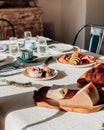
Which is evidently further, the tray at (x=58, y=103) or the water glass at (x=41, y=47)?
the water glass at (x=41, y=47)

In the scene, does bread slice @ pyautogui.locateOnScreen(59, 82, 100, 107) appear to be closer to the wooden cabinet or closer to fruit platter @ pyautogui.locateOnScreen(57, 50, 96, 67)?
fruit platter @ pyautogui.locateOnScreen(57, 50, 96, 67)

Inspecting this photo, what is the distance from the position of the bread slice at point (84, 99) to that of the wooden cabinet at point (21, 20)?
8.21 feet

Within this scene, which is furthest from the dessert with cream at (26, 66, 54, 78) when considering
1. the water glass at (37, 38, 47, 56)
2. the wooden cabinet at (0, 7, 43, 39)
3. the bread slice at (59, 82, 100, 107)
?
the wooden cabinet at (0, 7, 43, 39)

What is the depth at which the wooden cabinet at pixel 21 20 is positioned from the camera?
3.50 meters

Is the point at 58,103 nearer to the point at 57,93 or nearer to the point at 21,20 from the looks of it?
the point at 57,93

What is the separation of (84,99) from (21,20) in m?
2.69

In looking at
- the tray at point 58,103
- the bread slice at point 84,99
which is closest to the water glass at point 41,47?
the tray at point 58,103

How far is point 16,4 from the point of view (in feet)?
12.8

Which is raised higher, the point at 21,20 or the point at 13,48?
the point at 13,48

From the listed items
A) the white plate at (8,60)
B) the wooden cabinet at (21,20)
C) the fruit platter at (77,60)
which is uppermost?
the fruit platter at (77,60)

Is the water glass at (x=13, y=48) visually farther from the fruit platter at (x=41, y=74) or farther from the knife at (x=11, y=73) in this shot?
the fruit platter at (x=41, y=74)

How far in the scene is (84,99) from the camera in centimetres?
110

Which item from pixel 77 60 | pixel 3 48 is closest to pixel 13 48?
pixel 3 48

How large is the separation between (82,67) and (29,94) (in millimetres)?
491
